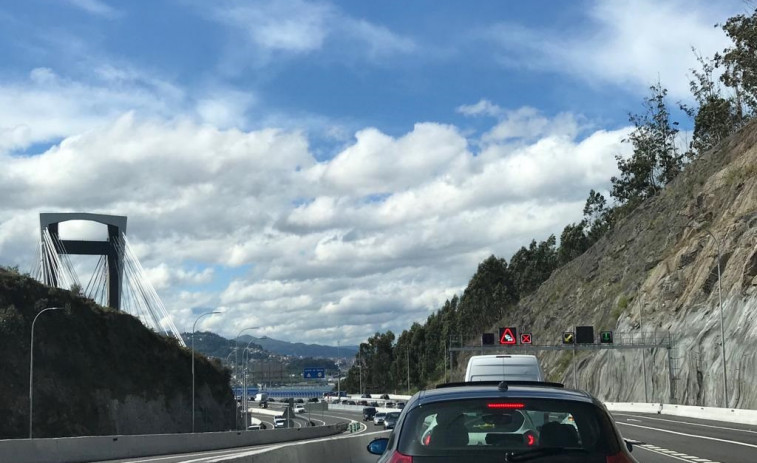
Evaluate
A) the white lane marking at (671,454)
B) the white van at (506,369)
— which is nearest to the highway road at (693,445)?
the white lane marking at (671,454)

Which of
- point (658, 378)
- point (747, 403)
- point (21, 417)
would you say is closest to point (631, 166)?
point (658, 378)

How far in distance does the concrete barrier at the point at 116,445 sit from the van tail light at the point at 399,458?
22.1 meters

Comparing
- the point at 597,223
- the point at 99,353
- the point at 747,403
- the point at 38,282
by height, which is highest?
the point at 597,223

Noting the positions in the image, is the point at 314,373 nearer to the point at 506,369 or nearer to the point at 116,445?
the point at 116,445

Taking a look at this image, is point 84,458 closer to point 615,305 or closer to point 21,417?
point 21,417

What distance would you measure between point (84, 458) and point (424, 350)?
14753 cm

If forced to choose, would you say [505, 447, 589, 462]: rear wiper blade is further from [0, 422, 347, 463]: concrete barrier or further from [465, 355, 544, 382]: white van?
[0, 422, 347, 463]: concrete barrier

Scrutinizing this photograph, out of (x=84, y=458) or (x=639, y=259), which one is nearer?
(x=84, y=458)

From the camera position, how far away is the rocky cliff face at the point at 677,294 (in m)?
60.3

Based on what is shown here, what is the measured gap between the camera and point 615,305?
87.2 metres

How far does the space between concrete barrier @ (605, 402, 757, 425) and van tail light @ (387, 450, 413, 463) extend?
3697 cm

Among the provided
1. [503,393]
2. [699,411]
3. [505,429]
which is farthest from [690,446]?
[699,411]

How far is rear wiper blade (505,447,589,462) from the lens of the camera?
19.8 ft

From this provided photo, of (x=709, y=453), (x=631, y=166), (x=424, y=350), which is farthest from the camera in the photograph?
(x=424, y=350)
